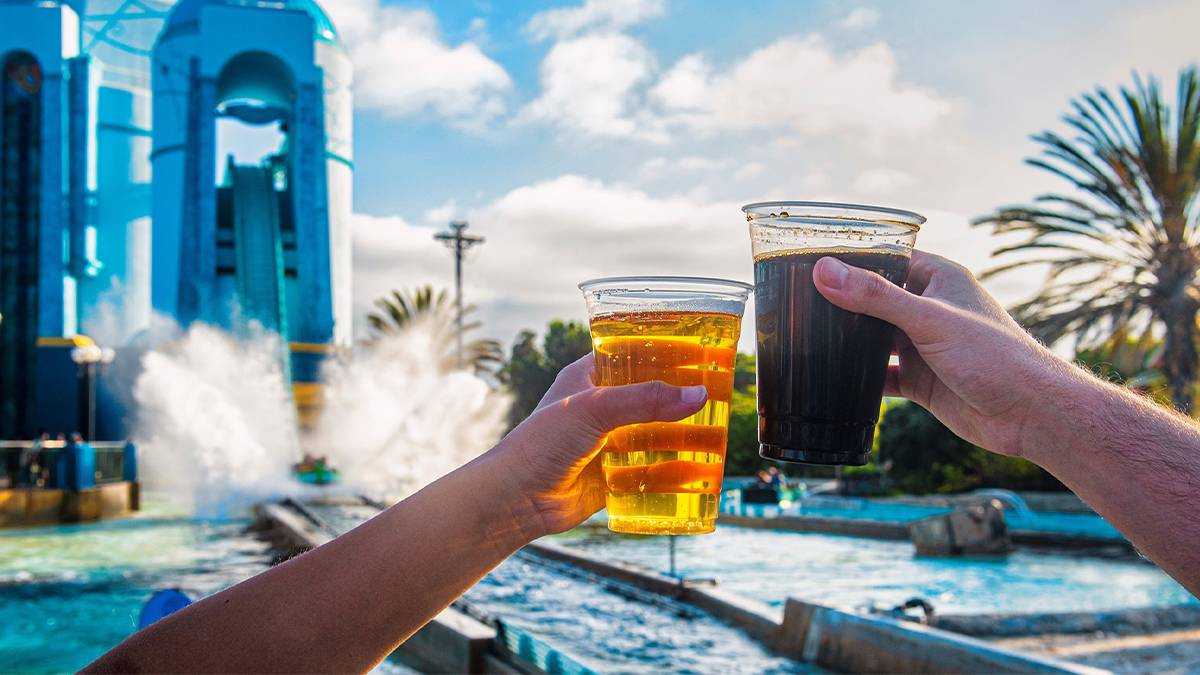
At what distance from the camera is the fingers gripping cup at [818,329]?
4.59 ft

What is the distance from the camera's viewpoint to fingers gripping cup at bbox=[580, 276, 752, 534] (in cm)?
136

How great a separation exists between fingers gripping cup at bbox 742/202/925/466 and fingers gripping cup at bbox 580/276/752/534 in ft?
0.25

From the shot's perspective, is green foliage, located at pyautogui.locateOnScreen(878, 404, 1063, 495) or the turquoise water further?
green foliage, located at pyautogui.locateOnScreen(878, 404, 1063, 495)

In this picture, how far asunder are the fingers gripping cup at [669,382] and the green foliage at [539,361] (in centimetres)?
4522

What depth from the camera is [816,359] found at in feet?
4.66

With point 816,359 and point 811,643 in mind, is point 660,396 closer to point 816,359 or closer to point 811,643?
point 816,359

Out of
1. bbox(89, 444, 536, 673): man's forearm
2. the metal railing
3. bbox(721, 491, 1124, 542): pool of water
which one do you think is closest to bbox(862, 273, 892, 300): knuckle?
bbox(89, 444, 536, 673): man's forearm

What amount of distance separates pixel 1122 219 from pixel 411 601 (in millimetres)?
18636

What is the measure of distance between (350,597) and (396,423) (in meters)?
30.6

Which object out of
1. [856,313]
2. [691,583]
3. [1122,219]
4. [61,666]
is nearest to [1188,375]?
[1122,219]

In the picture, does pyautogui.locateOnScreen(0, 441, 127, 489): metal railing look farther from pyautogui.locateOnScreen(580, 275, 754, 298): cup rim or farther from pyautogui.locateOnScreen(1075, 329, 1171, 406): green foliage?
pyautogui.locateOnScreen(580, 275, 754, 298): cup rim

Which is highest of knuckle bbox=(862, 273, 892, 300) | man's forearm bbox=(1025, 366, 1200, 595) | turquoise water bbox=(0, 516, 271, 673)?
knuckle bbox=(862, 273, 892, 300)

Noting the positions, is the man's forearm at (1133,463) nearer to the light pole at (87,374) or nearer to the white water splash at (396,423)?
the light pole at (87,374)

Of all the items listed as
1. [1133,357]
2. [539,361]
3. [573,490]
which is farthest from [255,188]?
[573,490]
